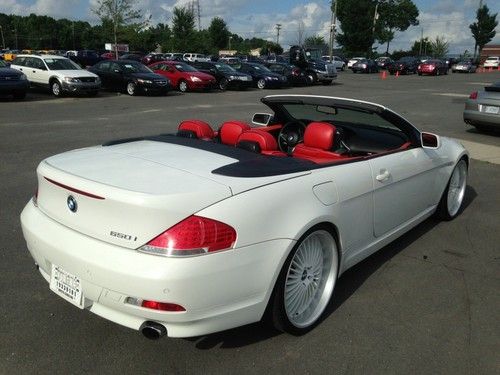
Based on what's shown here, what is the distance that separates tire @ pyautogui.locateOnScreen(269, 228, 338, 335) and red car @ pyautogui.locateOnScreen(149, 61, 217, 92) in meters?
19.3

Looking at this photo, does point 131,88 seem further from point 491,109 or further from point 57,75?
point 491,109

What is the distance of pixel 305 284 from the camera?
2.97 meters

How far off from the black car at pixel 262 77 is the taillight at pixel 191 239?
897 inches

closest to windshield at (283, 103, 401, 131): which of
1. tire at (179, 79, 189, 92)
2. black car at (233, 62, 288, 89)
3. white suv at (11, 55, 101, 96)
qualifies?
white suv at (11, 55, 101, 96)

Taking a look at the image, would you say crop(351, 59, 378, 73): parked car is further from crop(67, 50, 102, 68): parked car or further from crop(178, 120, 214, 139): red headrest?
crop(178, 120, 214, 139): red headrest

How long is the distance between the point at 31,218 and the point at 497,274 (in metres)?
3.48

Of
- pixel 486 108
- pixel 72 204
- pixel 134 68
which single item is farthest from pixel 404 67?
pixel 72 204

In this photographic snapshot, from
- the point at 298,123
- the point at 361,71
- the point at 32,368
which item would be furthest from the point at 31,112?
the point at 361,71

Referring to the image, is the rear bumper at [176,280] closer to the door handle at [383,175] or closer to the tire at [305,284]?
the tire at [305,284]

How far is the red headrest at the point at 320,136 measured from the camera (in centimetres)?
357

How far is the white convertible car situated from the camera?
7.59 ft

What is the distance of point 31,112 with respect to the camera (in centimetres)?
1365

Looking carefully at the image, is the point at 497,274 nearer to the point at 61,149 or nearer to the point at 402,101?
the point at 61,149

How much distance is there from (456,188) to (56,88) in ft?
53.7
